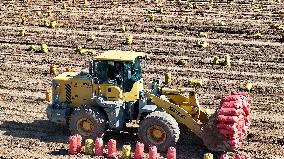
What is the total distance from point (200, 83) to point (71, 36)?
1139cm

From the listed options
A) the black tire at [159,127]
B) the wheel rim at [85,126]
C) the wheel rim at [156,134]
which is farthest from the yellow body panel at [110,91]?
the wheel rim at [156,134]

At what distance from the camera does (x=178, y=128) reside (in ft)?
47.9

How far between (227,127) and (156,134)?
6.96 feet

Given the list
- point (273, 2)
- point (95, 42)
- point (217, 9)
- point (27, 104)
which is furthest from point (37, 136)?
point (273, 2)

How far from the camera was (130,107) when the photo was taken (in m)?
15.3

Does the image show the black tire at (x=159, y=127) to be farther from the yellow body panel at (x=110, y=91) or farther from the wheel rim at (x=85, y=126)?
the wheel rim at (x=85, y=126)

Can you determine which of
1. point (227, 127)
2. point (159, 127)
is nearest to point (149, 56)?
point (159, 127)

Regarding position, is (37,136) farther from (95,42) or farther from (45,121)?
(95,42)

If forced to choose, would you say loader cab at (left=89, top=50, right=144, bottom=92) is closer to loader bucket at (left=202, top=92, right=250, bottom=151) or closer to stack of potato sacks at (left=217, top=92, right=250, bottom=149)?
loader bucket at (left=202, top=92, right=250, bottom=151)

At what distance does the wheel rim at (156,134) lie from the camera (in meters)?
14.6

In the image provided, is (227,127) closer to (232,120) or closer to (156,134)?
(232,120)

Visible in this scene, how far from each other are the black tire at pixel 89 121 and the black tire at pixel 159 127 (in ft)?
3.82

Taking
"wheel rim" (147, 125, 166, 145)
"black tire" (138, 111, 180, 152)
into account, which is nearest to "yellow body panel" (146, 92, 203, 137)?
"black tire" (138, 111, 180, 152)

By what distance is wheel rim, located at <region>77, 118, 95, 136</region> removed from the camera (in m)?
15.3
